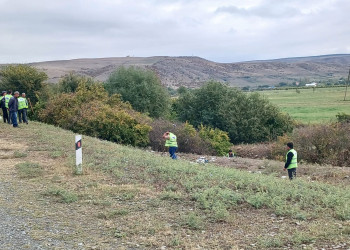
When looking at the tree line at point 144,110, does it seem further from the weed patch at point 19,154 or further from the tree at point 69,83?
the weed patch at point 19,154

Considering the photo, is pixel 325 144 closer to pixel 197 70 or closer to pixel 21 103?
pixel 21 103

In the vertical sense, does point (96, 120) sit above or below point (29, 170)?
below

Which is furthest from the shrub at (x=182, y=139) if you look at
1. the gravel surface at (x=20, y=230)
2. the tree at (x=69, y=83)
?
the gravel surface at (x=20, y=230)

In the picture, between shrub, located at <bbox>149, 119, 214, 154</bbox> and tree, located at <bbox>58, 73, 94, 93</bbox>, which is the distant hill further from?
shrub, located at <bbox>149, 119, 214, 154</bbox>

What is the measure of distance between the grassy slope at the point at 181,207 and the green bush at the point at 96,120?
15.1m

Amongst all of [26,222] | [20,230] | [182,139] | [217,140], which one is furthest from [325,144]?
[20,230]

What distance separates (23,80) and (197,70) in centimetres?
11862

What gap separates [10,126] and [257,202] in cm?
1680

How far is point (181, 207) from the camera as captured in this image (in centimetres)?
770

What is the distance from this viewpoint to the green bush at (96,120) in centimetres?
2641

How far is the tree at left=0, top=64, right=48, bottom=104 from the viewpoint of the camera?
121 feet

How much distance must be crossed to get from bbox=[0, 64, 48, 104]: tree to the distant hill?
6895 cm

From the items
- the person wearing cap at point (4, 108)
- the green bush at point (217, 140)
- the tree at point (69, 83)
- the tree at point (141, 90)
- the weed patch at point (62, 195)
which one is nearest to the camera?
the weed patch at point (62, 195)

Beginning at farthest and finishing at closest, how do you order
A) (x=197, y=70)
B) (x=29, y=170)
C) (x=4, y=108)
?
(x=197, y=70) → (x=4, y=108) → (x=29, y=170)
